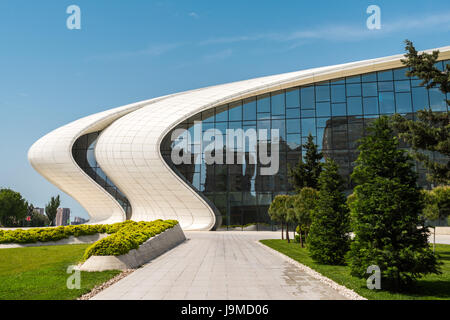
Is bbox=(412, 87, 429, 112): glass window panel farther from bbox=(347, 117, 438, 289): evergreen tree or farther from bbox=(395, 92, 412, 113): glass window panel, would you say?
bbox=(347, 117, 438, 289): evergreen tree

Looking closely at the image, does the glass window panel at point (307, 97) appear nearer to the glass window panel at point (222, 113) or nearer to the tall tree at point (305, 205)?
the glass window panel at point (222, 113)

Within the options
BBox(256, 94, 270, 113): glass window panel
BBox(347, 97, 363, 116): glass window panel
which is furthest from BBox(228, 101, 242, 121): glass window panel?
BBox(347, 97, 363, 116): glass window panel

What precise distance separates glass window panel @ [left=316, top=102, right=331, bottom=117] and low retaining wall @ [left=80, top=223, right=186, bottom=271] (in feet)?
69.4

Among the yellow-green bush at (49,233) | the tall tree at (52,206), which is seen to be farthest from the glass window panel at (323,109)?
the tall tree at (52,206)

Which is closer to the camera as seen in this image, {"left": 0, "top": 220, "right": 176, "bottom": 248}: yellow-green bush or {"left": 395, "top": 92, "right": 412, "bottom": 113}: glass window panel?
{"left": 0, "top": 220, "right": 176, "bottom": 248}: yellow-green bush

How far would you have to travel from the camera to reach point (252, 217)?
107 feet

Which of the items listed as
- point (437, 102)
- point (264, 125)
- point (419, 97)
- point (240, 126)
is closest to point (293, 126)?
point (264, 125)

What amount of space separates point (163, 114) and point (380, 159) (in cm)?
2852

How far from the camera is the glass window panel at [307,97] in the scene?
33031 mm

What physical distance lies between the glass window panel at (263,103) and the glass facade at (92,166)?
17.0 m

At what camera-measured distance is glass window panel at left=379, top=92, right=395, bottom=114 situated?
3167 centimetres

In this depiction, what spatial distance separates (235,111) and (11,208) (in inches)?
1476
